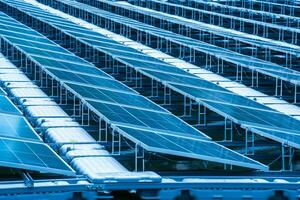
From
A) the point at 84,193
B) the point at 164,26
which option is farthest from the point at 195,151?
the point at 164,26

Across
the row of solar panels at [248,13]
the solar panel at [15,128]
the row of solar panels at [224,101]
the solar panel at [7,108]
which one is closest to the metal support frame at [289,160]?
the row of solar panels at [224,101]

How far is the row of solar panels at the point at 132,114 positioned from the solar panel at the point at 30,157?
2.31 m

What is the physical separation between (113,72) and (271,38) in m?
20.4

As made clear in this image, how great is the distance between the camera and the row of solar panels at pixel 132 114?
19.1 meters

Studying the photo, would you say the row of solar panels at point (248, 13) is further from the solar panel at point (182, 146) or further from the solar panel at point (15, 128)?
the solar panel at point (182, 146)

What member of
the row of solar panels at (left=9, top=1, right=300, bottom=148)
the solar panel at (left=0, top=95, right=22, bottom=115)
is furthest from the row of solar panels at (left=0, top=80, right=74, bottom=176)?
the row of solar panels at (left=9, top=1, right=300, bottom=148)

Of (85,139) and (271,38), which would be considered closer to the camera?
(85,139)

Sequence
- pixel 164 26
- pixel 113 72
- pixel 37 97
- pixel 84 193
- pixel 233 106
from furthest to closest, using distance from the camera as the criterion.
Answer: pixel 164 26, pixel 113 72, pixel 37 97, pixel 233 106, pixel 84 193

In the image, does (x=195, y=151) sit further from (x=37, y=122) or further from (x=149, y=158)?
(x=37, y=122)

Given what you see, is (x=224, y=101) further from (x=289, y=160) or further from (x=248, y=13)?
(x=248, y=13)

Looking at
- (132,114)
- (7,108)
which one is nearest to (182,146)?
(132,114)

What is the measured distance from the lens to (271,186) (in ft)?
54.3

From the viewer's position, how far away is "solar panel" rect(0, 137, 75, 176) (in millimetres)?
16714

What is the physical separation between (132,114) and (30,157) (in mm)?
5816
